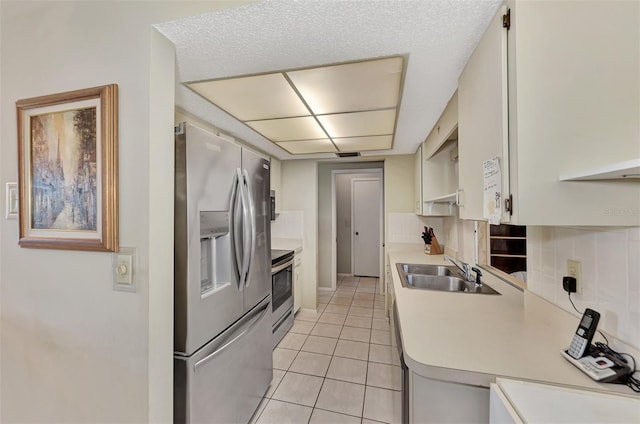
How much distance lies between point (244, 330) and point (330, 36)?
163 centimetres

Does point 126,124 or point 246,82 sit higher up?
point 246,82

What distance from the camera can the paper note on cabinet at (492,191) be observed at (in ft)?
2.95

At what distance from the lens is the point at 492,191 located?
0.95 metres

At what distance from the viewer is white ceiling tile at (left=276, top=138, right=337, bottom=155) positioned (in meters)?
2.71

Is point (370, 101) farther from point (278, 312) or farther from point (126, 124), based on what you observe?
point (278, 312)

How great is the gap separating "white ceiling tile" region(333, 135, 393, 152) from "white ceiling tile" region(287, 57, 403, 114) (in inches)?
30.4

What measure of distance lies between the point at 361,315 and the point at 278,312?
128cm

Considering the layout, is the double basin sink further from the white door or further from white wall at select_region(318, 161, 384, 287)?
the white door

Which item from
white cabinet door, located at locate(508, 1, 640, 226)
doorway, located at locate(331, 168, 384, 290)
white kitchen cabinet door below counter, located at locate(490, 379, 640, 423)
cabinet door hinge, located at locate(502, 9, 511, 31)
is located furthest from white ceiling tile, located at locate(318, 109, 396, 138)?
doorway, located at locate(331, 168, 384, 290)

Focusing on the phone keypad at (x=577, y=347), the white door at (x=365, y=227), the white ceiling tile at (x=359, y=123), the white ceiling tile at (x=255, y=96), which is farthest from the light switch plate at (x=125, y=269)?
the white door at (x=365, y=227)

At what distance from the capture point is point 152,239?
1000 mm

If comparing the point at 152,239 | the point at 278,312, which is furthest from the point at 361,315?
the point at 152,239

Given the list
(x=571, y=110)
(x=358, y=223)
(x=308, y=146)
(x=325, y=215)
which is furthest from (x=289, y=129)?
(x=358, y=223)

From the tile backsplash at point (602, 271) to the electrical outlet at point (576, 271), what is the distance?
13mm
